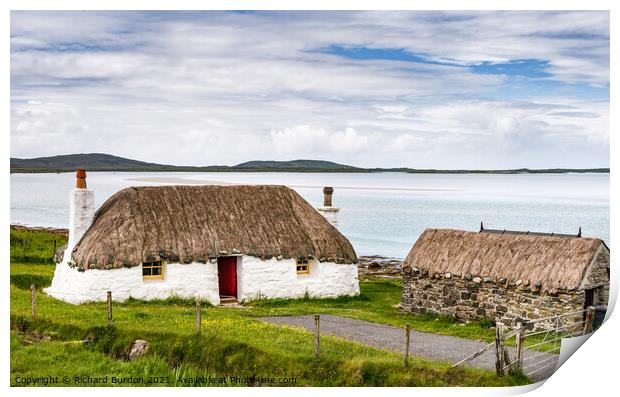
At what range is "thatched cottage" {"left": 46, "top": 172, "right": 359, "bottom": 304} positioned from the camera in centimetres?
2458

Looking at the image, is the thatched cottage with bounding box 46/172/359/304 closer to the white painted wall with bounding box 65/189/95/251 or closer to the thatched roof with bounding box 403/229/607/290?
the white painted wall with bounding box 65/189/95/251

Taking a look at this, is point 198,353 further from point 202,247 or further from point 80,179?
point 80,179

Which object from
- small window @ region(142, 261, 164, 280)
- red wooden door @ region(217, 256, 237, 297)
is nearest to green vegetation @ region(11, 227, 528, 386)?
small window @ region(142, 261, 164, 280)

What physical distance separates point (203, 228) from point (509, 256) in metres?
10.2

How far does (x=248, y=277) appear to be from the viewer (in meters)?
26.5

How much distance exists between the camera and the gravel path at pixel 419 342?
60.7ft

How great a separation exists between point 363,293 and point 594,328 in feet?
34.5

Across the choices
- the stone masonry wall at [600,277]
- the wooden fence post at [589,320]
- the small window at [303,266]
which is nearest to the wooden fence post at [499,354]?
the wooden fence post at [589,320]

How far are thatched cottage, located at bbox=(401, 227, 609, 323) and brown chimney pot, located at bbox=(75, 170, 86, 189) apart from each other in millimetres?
10868

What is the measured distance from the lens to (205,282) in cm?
2572

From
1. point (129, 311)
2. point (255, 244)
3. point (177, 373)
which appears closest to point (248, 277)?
point (255, 244)

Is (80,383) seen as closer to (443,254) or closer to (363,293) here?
(443,254)

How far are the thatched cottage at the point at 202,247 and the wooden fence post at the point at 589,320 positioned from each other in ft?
31.7

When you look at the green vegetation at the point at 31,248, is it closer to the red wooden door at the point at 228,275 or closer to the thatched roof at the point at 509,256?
the red wooden door at the point at 228,275
